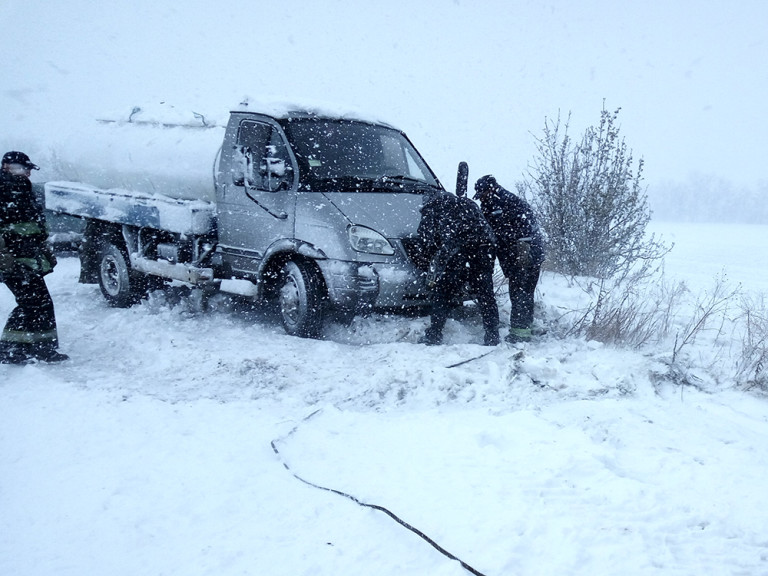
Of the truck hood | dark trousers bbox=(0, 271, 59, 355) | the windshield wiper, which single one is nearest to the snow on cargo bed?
dark trousers bbox=(0, 271, 59, 355)

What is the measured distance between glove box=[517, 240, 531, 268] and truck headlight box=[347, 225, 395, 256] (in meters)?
1.39

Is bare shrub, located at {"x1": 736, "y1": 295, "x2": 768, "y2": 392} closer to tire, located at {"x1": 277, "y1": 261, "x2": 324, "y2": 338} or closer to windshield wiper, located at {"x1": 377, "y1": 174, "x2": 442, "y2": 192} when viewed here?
windshield wiper, located at {"x1": 377, "y1": 174, "x2": 442, "y2": 192}

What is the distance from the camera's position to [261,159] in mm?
6051

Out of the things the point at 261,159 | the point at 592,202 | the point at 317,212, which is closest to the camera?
the point at 317,212

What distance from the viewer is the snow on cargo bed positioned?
673 centimetres

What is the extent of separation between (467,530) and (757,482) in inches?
63.0

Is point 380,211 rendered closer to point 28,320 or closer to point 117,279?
point 28,320

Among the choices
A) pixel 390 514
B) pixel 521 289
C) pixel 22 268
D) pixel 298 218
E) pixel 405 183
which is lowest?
pixel 390 514

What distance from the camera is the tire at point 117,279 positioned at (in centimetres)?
783

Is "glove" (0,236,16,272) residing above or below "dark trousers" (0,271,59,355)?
above

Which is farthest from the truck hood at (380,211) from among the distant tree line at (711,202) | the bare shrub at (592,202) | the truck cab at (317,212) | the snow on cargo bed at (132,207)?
the distant tree line at (711,202)

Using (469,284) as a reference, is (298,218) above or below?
above

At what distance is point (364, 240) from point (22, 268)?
10.3ft

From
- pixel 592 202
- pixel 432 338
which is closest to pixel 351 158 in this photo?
pixel 432 338
